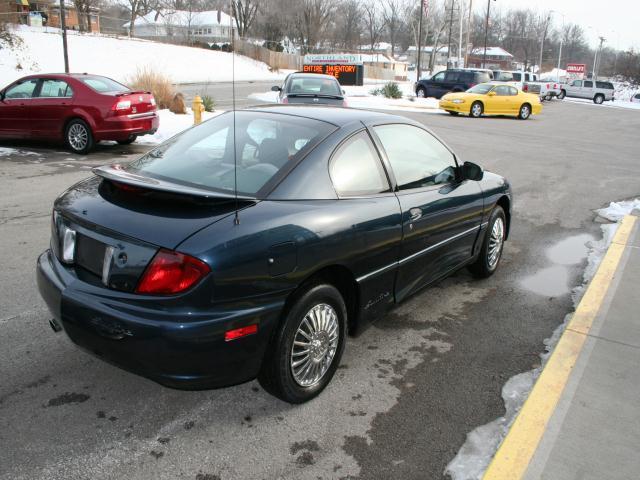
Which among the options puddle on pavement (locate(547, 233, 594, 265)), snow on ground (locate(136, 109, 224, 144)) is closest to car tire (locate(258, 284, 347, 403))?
puddle on pavement (locate(547, 233, 594, 265))

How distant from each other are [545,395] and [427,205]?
Answer: 1.44 metres

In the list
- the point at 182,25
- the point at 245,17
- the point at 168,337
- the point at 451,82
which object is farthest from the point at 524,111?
the point at 182,25

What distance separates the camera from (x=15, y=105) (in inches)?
436

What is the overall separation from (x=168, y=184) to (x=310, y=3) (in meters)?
79.2

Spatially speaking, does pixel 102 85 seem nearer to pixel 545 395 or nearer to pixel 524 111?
pixel 545 395

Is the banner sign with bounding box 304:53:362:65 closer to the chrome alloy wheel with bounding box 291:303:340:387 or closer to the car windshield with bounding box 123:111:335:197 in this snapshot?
the car windshield with bounding box 123:111:335:197

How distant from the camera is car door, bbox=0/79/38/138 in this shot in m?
11.1

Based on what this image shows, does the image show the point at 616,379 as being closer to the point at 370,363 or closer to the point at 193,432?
the point at 370,363

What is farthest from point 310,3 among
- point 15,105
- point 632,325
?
point 632,325

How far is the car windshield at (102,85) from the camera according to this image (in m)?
11.0

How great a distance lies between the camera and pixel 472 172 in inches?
178

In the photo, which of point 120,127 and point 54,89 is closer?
point 120,127

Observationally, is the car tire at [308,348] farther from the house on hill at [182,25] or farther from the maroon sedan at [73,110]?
the house on hill at [182,25]

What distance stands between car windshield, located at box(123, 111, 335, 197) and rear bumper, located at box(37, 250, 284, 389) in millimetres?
760
